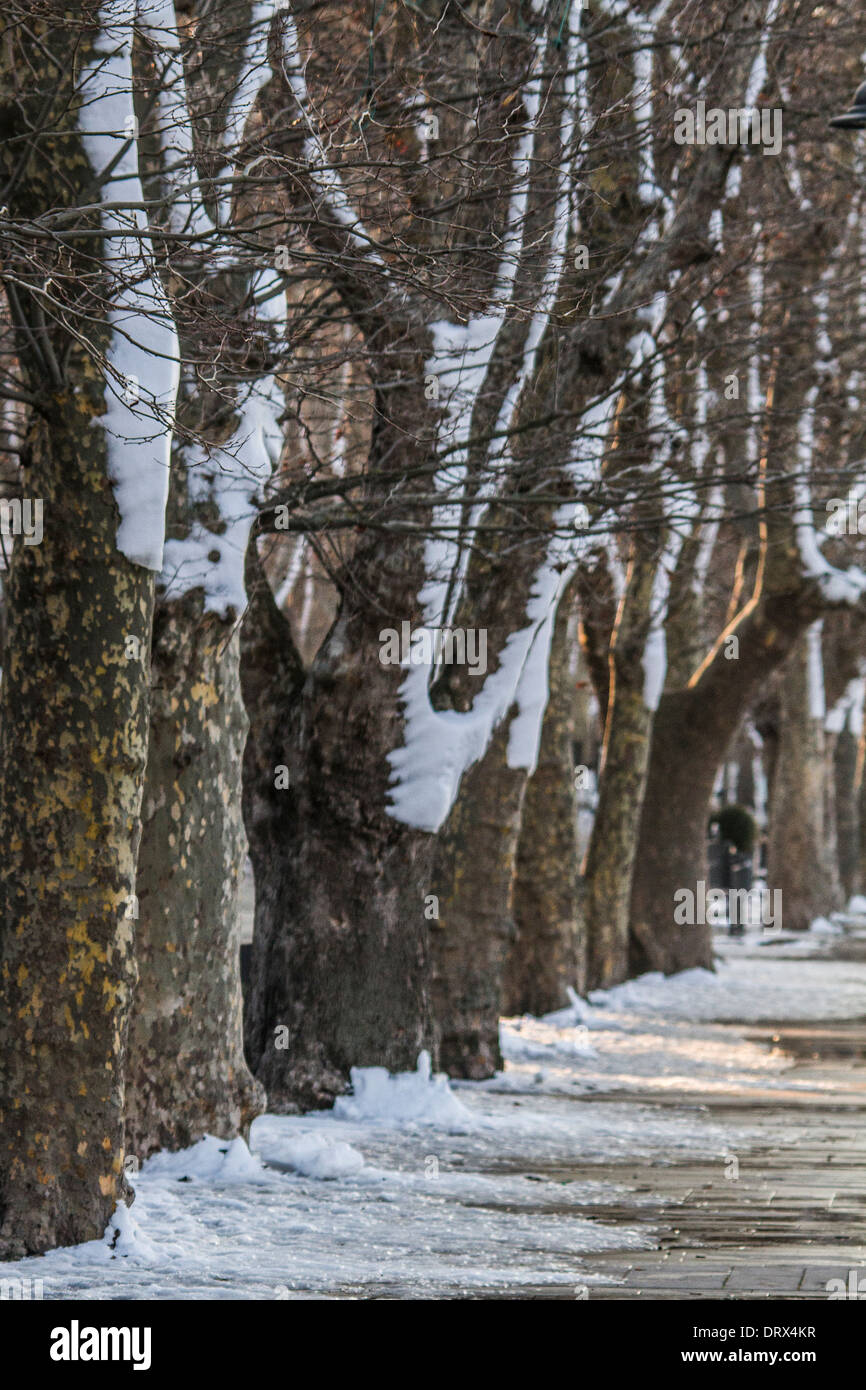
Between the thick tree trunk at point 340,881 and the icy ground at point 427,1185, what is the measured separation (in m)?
0.30

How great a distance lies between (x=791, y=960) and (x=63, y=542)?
22.0 m

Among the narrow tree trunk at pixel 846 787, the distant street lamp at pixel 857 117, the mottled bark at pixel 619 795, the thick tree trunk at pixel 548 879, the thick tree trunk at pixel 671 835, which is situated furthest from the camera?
the narrow tree trunk at pixel 846 787

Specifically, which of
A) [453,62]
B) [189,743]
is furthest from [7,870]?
[453,62]

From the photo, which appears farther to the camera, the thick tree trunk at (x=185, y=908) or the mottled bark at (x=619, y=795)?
the mottled bark at (x=619, y=795)

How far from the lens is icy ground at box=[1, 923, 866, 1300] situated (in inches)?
286

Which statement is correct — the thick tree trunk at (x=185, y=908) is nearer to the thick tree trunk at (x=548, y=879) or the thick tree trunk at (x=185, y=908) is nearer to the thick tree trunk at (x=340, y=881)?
the thick tree trunk at (x=340, y=881)

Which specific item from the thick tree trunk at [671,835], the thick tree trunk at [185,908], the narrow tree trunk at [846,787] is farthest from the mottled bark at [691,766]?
the narrow tree trunk at [846,787]

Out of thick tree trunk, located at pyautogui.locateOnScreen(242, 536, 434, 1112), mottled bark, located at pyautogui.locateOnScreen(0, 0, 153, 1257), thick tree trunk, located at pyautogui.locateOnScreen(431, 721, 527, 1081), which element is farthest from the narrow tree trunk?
mottled bark, located at pyautogui.locateOnScreen(0, 0, 153, 1257)

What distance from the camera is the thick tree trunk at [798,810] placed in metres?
34.2

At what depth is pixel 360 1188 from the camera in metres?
9.45

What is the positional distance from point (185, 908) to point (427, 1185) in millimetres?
1849

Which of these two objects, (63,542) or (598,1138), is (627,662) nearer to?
(598,1138)

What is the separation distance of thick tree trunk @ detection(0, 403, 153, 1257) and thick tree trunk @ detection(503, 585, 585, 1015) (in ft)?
33.7

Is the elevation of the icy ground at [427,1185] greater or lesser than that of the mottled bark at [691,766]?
lesser
